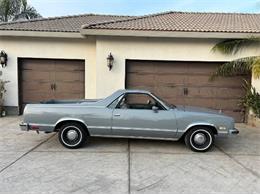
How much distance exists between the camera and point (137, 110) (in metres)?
6.79

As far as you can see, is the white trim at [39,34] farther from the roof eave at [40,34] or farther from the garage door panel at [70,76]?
the garage door panel at [70,76]

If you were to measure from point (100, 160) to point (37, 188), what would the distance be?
1.73m

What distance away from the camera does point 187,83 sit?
1098cm

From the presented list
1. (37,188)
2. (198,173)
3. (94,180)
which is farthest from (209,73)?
(37,188)

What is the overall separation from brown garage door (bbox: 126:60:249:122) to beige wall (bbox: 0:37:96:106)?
1.68 metres

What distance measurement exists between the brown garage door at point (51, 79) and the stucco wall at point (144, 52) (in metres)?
1.40

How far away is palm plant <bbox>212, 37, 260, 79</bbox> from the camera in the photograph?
1000 centimetres

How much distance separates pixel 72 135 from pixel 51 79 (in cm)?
543

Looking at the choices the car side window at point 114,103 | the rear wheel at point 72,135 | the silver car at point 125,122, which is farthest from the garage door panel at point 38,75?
the car side window at point 114,103

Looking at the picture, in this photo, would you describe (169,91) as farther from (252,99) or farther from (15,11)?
(15,11)

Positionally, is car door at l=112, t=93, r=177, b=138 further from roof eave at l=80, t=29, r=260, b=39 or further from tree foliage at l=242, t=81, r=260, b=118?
tree foliage at l=242, t=81, r=260, b=118

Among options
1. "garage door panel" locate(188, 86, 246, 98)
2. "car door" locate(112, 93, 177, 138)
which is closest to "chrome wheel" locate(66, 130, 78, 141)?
"car door" locate(112, 93, 177, 138)

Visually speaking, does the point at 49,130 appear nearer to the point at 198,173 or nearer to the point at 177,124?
the point at 177,124

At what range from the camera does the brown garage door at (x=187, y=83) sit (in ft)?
35.9
